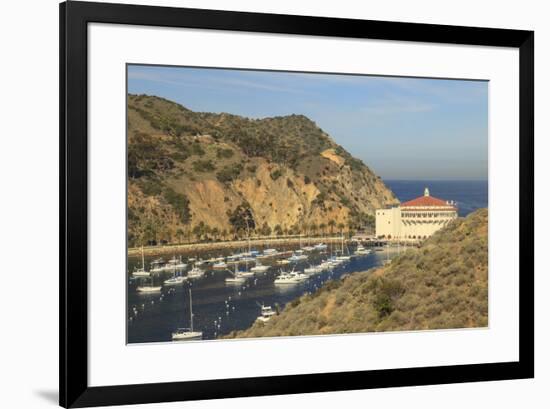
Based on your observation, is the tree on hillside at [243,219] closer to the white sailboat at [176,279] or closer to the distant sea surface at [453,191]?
the white sailboat at [176,279]

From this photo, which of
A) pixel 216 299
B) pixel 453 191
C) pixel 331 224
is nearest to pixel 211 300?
pixel 216 299

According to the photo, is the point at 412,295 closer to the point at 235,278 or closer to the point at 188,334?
the point at 235,278

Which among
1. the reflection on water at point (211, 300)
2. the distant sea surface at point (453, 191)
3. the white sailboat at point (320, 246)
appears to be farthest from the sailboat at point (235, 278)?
the distant sea surface at point (453, 191)

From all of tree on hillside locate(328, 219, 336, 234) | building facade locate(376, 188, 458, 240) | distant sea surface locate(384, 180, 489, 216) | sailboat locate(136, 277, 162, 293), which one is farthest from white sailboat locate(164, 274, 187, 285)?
distant sea surface locate(384, 180, 489, 216)

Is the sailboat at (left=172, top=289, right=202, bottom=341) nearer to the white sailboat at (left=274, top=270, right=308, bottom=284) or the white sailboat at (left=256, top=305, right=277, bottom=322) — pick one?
the white sailboat at (left=256, top=305, right=277, bottom=322)

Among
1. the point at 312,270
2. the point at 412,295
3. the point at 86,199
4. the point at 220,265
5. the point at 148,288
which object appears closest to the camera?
the point at 86,199

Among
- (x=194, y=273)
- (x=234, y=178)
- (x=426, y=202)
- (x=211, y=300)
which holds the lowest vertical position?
(x=211, y=300)

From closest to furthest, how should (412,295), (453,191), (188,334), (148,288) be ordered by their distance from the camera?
(148,288) < (188,334) < (412,295) < (453,191)
